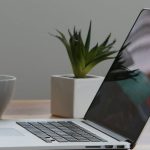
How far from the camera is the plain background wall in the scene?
2328 mm

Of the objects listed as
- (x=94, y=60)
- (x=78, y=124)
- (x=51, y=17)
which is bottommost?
(x=78, y=124)

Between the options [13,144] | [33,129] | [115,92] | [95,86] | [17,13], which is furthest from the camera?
[17,13]

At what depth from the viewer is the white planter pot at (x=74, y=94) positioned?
1181mm

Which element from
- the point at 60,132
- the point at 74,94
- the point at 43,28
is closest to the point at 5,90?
the point at 74,94

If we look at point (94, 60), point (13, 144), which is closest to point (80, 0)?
point (94, 60)

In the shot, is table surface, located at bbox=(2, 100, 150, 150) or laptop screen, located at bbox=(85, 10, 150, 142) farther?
table surface, located at bbox=(2, 100, 150, 150)

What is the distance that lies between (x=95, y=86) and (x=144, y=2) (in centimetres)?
131

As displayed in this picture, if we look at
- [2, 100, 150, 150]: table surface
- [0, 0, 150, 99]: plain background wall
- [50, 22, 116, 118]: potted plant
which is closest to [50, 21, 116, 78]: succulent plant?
[50, 22, 116, 118]: potted plant

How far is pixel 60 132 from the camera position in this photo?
2.98 ft

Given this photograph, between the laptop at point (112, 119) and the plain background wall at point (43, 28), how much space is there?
1.23m

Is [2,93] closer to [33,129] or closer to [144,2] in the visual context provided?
[33,129]

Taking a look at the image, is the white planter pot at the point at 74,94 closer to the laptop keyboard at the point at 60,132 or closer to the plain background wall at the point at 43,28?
the laptop keyboard at the point at 60,132

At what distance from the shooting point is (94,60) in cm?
124

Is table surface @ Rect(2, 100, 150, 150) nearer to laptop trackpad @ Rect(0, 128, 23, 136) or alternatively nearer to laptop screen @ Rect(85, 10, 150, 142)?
laptop screen @ Rect(85, 10, 150, 142)
